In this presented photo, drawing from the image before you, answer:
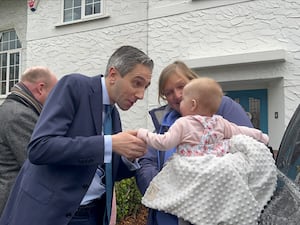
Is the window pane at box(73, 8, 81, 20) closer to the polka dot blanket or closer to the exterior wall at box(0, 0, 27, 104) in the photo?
the exterior wall at box(0, 0, 27, 104)

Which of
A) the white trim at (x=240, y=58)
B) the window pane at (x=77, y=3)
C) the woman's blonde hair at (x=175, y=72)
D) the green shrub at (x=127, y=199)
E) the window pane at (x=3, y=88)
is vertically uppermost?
the window pane at (x=77, y=3)

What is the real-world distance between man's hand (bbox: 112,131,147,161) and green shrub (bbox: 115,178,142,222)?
4.31 metres

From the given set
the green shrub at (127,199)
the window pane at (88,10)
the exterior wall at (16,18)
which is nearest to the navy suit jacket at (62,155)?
the green shrub at (127,199)

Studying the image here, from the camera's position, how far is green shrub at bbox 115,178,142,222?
640 cm

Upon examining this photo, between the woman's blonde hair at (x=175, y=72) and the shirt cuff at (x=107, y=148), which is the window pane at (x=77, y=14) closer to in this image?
the woman's blonde hair at (x=175, y=72)

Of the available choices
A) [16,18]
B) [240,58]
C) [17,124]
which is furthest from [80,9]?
[17,124]

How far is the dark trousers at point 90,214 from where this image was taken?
245cm

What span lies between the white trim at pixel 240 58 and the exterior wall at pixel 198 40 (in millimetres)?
38

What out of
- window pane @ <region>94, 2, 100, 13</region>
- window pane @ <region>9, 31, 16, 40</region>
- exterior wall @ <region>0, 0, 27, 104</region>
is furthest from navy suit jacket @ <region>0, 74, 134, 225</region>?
window pane @ <region>9, 31, 16, 40</region>

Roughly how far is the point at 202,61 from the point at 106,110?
20.6 feet

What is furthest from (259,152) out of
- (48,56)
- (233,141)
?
(48,56)

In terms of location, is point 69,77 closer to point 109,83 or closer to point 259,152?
point 109,83

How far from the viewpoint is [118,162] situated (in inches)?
102

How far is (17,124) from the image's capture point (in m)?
2.95
